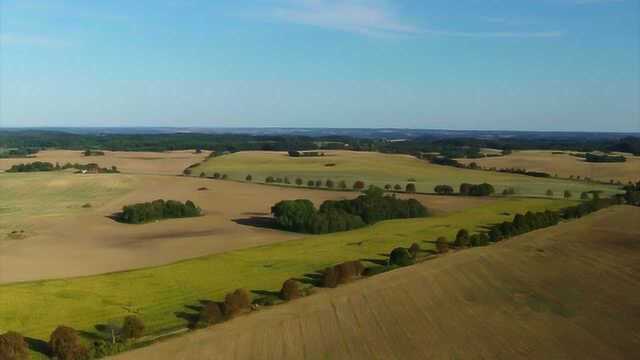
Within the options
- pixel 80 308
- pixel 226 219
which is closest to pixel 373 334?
pixel 80 308

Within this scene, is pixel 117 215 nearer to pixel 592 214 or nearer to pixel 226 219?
pixel 226 219

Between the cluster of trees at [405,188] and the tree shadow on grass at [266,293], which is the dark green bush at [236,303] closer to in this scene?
the tree shadow on grass at [266,293]

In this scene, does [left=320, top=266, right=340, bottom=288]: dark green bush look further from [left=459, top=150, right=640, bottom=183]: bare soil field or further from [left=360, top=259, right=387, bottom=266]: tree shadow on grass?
[left=459, top=150, right=640, bottom=183]: bare soil field

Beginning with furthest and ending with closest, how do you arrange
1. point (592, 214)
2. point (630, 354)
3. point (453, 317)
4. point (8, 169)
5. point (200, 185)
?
point (8, 169) < point (200, 185) < point (592, 214) < point (453, 317) < point (630, 354)

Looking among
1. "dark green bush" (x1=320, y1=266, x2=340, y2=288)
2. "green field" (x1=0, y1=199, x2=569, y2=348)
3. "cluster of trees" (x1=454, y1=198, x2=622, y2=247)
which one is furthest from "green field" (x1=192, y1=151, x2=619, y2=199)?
"dark green bush" (x1=320, y1=266, x2=340, y2=288)

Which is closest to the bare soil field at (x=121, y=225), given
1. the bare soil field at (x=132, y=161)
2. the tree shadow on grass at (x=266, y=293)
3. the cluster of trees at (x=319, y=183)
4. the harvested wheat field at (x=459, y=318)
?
the cluster of trees at (x=319, y=183)

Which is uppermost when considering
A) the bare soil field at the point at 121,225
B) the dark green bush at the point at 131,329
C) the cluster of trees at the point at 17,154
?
the cluster of trees at the point at 17,154

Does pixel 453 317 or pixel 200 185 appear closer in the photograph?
pixel 453 317
